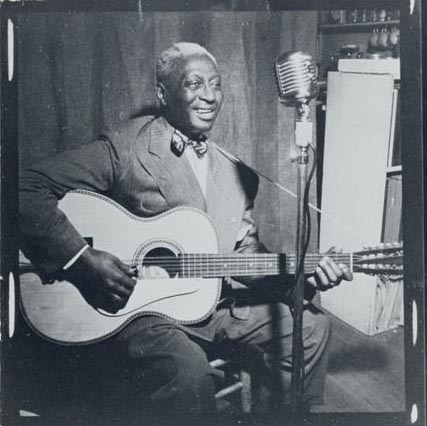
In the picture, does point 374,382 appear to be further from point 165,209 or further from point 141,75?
point 141,75

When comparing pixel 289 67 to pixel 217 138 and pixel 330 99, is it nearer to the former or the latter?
pixel 330 99

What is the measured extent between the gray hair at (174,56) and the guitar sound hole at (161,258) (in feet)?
A: 1.55

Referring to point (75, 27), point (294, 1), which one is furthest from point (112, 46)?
point (294, 1)

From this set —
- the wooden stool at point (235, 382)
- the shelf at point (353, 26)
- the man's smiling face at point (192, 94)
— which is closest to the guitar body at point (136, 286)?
the wooden stool at point (235, 382)

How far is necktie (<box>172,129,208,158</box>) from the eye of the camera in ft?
5.90

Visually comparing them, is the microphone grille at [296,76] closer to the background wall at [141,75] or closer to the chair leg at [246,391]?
the background wall at [141,75]

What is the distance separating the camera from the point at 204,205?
181 cm

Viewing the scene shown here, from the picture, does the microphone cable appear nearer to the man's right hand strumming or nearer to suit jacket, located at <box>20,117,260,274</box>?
suit jacket, located at <box>20,117,260,274</box>

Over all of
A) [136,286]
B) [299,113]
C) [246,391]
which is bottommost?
[246,391]

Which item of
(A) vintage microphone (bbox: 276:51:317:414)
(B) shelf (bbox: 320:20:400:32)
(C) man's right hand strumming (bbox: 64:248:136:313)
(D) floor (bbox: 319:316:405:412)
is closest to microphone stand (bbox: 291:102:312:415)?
(A) vintage microphone (bbox: 276:51:317:414)

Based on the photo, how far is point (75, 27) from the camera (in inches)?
70.7

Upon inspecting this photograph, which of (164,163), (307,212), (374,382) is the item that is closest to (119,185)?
(164,163)

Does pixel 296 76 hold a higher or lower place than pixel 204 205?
higher

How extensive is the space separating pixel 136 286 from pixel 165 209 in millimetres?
226
